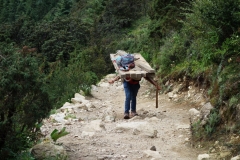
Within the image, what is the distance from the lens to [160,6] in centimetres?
1276

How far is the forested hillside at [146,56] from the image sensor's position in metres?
4.30

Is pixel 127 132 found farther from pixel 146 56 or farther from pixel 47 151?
pixel 146 56

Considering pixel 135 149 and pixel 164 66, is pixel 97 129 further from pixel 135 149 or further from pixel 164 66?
pixel 164 66

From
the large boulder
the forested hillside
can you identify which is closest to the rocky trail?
the large boulder

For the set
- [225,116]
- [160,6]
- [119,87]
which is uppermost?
[160,6]

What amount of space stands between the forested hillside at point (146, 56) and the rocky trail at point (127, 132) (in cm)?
50

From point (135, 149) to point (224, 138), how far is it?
1.22 meters

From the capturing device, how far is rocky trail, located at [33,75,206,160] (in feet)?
16.8

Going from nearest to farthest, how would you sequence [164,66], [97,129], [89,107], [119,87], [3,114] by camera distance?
[3,114] < [97,129] < [89,107] < [164,66] < [119,87]

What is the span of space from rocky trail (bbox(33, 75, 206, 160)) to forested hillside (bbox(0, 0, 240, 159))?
0.50 meters

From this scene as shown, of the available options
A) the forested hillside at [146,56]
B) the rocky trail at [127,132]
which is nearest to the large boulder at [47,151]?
the rocky trail at [127,132]

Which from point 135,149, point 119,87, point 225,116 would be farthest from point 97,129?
point 119,87

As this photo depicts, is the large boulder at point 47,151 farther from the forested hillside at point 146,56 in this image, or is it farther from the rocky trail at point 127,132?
the forested hillside at point 146,56

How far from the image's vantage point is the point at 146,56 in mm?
14344
